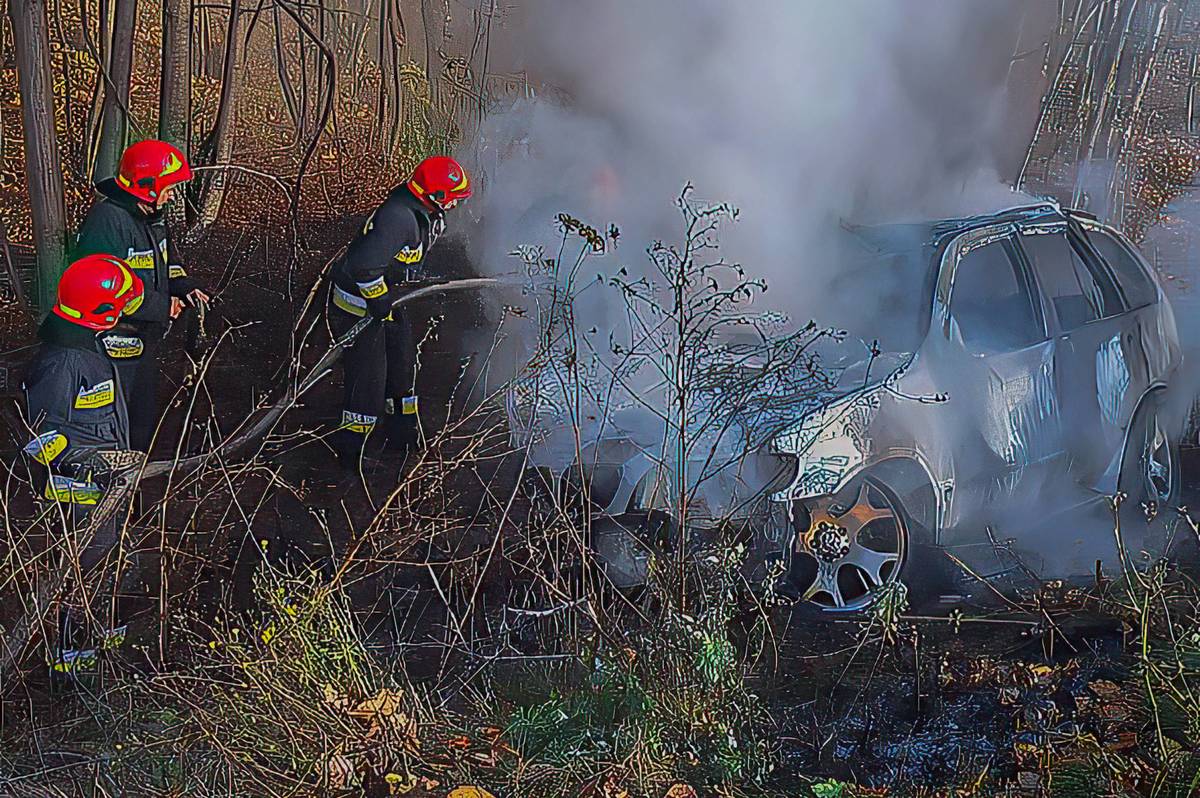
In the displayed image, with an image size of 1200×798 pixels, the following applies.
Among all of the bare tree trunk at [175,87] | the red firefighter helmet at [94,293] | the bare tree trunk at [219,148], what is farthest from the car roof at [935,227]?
the bare tree trunk at [175,87]

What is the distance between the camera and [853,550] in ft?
15.0

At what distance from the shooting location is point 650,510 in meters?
4.42

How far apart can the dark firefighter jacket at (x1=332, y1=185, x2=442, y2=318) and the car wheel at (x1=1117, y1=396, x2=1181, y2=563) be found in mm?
3619

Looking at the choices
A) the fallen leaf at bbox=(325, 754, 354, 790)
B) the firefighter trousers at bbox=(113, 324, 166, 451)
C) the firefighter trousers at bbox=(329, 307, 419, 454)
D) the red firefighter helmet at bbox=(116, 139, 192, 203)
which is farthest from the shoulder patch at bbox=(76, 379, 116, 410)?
the firefighter trousers at bbox=(329, 307, 419, 454)

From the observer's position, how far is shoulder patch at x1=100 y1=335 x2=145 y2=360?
17.4 ft

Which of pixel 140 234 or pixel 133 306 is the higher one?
pixel 140 234

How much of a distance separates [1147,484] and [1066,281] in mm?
1035

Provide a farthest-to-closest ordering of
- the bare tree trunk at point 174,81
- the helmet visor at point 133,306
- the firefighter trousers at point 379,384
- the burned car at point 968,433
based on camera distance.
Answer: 1. the bare tree trunk at point 174,81
2. the firefighter trousers at point 379,384
3. the helmet visor at point 133,306
4. the burned car at point 968,433

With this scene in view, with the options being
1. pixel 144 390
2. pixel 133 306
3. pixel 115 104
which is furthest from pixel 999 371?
pixel 115 104

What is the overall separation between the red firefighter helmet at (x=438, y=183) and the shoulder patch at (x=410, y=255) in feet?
0.80

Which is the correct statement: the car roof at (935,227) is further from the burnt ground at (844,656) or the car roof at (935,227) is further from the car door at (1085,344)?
the burnt ground at (844,656)

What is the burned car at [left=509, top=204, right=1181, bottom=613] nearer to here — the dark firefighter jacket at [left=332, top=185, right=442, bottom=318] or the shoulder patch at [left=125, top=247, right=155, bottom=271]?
the dark firefighter jacket at [left=332, top=185, right=442, bottom=318]

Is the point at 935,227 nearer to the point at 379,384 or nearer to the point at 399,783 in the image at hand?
the point at 379,384

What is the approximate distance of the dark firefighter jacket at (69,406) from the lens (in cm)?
415
